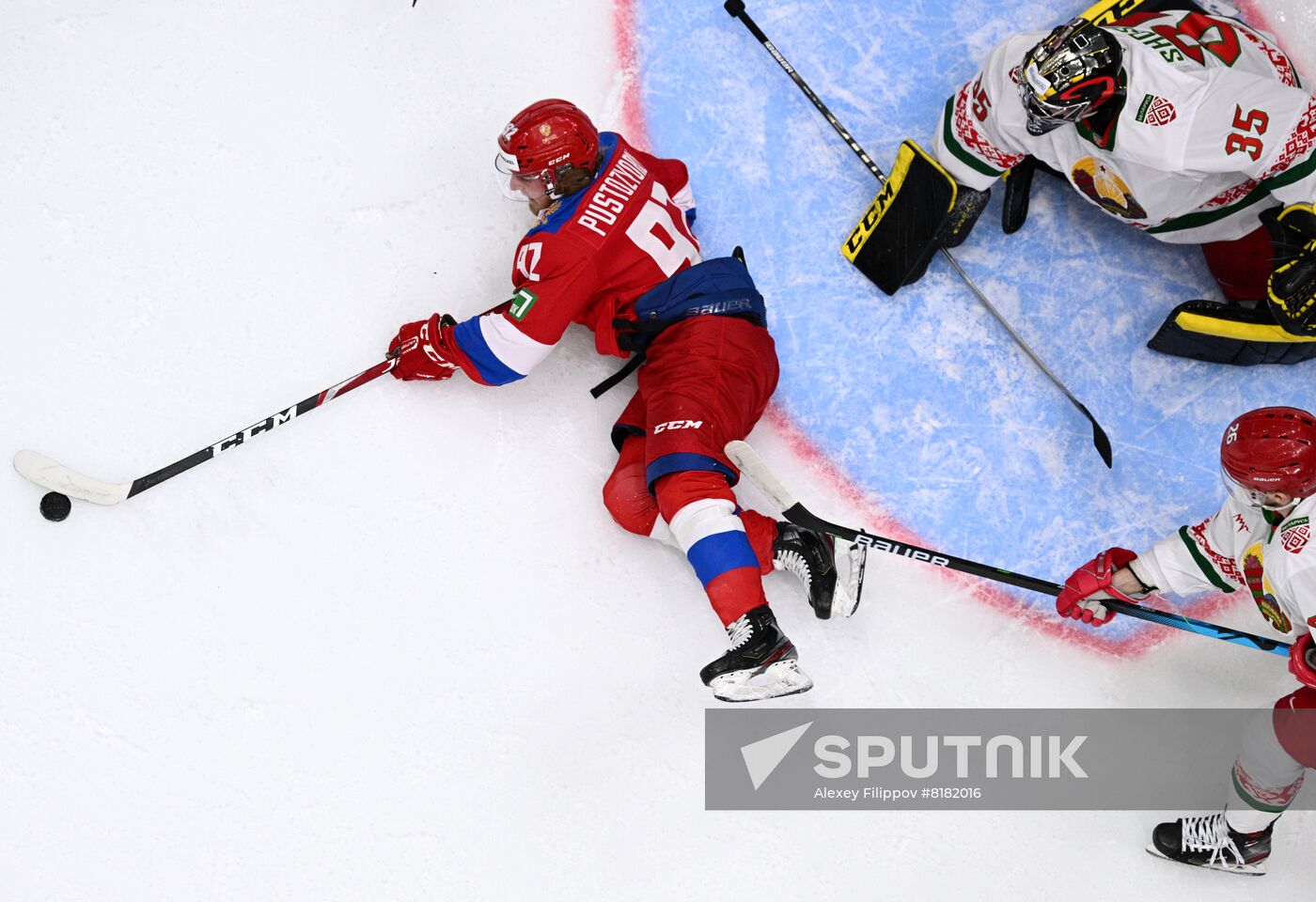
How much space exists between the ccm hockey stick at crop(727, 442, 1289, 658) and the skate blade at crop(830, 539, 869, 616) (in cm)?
13

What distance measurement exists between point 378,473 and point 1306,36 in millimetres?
3309

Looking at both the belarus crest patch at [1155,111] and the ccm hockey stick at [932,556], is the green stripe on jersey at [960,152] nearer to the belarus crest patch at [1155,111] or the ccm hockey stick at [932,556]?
the belarus crest patch at [1155,111]

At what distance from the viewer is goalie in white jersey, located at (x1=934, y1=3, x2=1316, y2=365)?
9.66 ft

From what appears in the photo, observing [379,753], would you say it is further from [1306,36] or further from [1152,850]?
[1306,36]

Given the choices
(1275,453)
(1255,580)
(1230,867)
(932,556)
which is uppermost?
(1275,453)

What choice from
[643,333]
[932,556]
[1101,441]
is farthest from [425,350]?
[1101,441]

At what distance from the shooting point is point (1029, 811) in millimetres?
3107

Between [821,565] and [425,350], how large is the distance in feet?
3.91

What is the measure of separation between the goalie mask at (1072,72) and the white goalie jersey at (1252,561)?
106 cm

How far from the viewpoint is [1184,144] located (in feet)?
9.77

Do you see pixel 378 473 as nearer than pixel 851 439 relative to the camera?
Yes

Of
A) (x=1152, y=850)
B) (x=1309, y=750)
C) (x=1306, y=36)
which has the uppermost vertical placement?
(x=1306, y=36)

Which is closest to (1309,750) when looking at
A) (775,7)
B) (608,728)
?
(608,728)

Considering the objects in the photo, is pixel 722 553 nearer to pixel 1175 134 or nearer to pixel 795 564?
pixel 795 564
